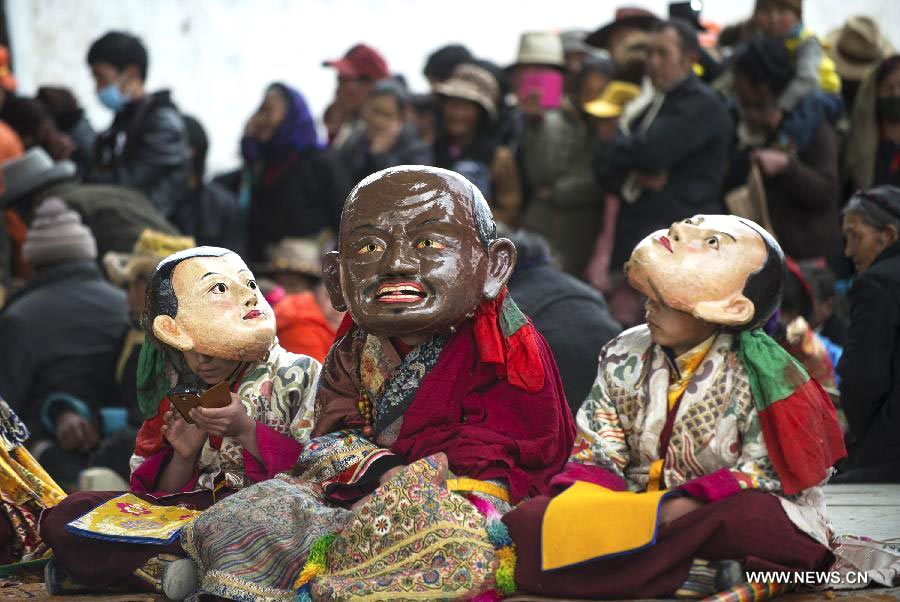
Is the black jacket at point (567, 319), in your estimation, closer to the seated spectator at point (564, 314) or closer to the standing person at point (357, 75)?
the seated spectator at point (564, 314)

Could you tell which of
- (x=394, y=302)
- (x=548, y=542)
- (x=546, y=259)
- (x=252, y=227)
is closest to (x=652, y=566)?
(x=548, y=542)

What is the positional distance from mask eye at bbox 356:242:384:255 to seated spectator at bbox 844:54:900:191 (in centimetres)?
462

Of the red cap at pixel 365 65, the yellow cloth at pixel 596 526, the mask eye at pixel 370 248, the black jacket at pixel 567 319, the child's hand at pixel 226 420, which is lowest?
the black jacket at pixel 567 319

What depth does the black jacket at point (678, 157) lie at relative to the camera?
7434mm

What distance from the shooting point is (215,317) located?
447cm

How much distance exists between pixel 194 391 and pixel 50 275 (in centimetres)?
321

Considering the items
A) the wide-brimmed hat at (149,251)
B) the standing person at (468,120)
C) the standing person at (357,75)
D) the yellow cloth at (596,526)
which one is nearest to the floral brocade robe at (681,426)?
the yellow cloth at (596,526)

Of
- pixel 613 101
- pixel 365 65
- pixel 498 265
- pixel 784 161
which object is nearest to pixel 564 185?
pixel 613 101

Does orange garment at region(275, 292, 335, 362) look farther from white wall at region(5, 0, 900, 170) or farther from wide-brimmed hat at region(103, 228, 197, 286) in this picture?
white wall at region(5, 0, 900, 170)

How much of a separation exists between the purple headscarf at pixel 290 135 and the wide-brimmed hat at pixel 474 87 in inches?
32.7

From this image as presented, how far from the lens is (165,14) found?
12289 millimetres

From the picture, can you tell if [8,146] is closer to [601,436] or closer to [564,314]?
[564,314]

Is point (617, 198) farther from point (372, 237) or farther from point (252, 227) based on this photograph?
point (372, 237)

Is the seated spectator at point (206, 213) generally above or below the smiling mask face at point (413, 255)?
below
